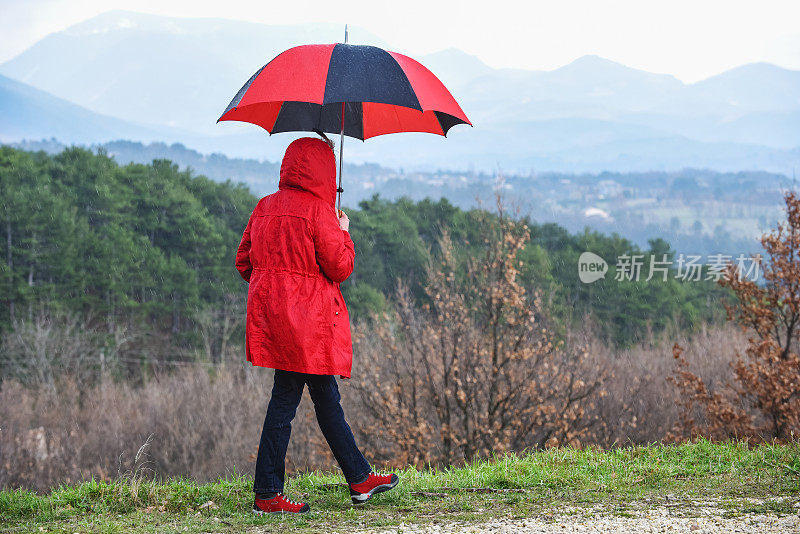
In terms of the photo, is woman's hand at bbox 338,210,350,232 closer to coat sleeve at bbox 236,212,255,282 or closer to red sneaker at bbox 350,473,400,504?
coat sleeve at bbox 236,212,255,282

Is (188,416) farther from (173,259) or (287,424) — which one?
(287,424)

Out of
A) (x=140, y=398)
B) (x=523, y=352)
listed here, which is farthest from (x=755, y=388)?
(x=140, y=398)

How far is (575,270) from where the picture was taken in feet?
151

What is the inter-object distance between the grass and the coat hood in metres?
1.77

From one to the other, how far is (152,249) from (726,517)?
38100 millimetres

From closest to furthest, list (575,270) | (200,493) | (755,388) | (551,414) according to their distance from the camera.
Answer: (200,493) → (755,388) → (551,414) → (575,270)

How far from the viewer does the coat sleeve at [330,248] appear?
13.0 ft

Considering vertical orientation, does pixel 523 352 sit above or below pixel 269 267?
below

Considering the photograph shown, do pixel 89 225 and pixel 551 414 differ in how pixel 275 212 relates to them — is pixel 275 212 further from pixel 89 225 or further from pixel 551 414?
pixel 89 225

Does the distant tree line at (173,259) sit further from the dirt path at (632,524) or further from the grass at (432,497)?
the dirt path at (632,524)

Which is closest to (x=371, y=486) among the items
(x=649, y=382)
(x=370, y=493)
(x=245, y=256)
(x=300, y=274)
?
(x=370, y=493)

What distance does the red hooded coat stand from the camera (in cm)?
394

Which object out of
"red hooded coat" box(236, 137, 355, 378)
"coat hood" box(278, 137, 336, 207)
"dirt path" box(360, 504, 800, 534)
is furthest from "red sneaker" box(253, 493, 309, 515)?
"coat hood" box(278, 137, 336, 207)

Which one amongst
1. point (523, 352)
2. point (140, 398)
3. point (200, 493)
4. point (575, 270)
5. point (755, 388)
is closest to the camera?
point (200, 493)
